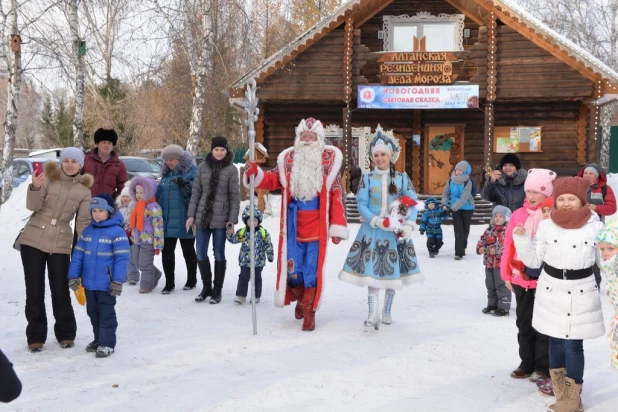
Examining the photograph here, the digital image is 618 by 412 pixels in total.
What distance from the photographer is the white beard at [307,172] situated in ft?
19.7

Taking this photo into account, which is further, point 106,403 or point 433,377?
point 433,377

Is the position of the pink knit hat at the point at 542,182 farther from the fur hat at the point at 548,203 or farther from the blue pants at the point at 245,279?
the blue pants at the point at 245,279

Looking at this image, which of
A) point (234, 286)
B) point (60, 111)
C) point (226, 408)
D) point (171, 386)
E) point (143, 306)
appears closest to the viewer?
point (226, 408)

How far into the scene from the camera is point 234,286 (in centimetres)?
802

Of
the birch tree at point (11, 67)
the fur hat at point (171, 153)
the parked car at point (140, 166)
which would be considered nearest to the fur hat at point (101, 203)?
the fur hat at point (171, 153)

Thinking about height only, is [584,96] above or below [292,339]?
above

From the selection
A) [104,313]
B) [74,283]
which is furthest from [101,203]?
[104,313]

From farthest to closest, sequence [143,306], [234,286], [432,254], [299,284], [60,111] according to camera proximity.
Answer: [60,111]
[432,254]
[234,286]
[143,306]
[299,284]

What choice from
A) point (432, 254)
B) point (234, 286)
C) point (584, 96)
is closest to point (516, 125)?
point (584, 96)

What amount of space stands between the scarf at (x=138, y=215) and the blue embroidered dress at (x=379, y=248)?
9.00ft

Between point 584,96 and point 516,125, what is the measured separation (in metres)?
2.28

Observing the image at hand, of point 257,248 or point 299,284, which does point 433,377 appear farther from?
point 257,248

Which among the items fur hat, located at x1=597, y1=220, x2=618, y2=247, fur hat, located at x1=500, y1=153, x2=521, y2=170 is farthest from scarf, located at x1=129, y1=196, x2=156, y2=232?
fur hat, located at x1=597, y1=220, x2=618, y2=247

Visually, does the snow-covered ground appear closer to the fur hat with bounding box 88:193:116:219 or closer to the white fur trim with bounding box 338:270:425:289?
the white fur trim with bounding box 338:270:425:289
